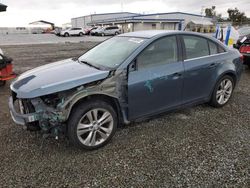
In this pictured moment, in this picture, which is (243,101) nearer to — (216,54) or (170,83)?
(216,54)

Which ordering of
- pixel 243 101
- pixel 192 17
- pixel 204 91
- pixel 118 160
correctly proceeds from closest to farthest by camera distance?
pixel 118 160 < pixel 204 91 < pixel 243 101 < pixel 192 17

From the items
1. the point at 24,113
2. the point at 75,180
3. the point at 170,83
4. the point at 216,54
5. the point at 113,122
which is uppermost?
the point at 216,54

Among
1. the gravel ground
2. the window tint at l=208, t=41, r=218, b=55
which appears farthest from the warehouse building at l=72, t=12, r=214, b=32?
the window tint at l=208, t=41, r=218, b=55

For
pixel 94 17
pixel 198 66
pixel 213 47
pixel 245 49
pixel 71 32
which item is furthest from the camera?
pixel 94 17

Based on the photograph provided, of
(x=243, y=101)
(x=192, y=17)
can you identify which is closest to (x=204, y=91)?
(x=243, y=101)

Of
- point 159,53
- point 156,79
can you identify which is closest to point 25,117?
point 156,79

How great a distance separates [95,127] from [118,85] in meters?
0.66

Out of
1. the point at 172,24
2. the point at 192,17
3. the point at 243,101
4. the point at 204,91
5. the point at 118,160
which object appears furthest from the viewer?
the point at 192,17

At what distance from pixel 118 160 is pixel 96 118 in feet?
2.05

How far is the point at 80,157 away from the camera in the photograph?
279 cm

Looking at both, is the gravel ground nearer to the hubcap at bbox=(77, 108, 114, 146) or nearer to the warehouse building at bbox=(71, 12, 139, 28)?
the hubcap at bbox=(77, 108, 114, 146)

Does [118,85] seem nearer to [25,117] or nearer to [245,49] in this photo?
[25,117]

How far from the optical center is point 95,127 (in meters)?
2.89

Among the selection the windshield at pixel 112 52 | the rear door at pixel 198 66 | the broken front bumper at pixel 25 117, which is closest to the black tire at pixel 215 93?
the rear door at pixel 198 66
